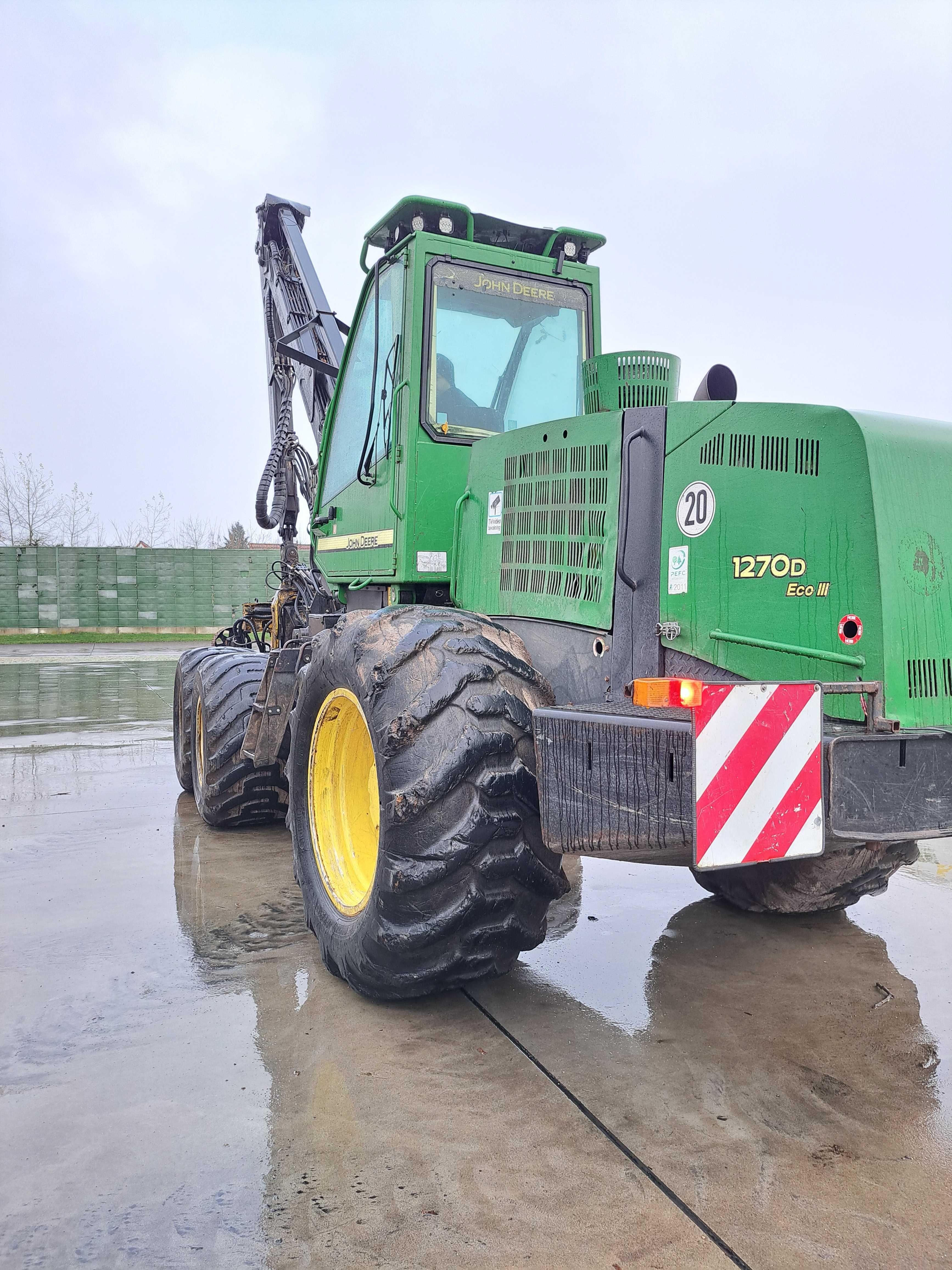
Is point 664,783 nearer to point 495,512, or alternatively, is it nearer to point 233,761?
point 495,512

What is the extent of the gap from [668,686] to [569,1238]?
47.6 inches

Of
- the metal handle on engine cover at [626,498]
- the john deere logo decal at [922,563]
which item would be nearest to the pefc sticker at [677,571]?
the metal handle on engine cover at [626,498]

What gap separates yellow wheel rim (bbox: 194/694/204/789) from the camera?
5664mm

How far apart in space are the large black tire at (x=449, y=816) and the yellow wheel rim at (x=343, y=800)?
475mm

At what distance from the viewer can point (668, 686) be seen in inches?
95.0

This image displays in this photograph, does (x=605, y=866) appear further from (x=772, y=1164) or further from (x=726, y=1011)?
(x=772, y=1164)

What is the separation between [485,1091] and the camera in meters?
2.67

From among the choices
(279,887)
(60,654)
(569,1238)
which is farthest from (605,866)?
(60,654)

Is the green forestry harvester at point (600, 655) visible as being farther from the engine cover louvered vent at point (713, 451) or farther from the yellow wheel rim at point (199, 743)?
the yellow wheel rim at point (199, 743)

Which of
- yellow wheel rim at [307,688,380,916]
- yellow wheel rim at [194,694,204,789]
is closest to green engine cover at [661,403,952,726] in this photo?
yellow wheel rim at [307,688,380,916]

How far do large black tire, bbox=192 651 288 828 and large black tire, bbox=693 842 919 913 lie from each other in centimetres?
239

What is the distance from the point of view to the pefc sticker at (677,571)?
3008 millimetres

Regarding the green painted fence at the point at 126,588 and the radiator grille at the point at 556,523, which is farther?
the green painted fence at the point at 126,588

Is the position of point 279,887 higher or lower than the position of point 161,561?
lower
